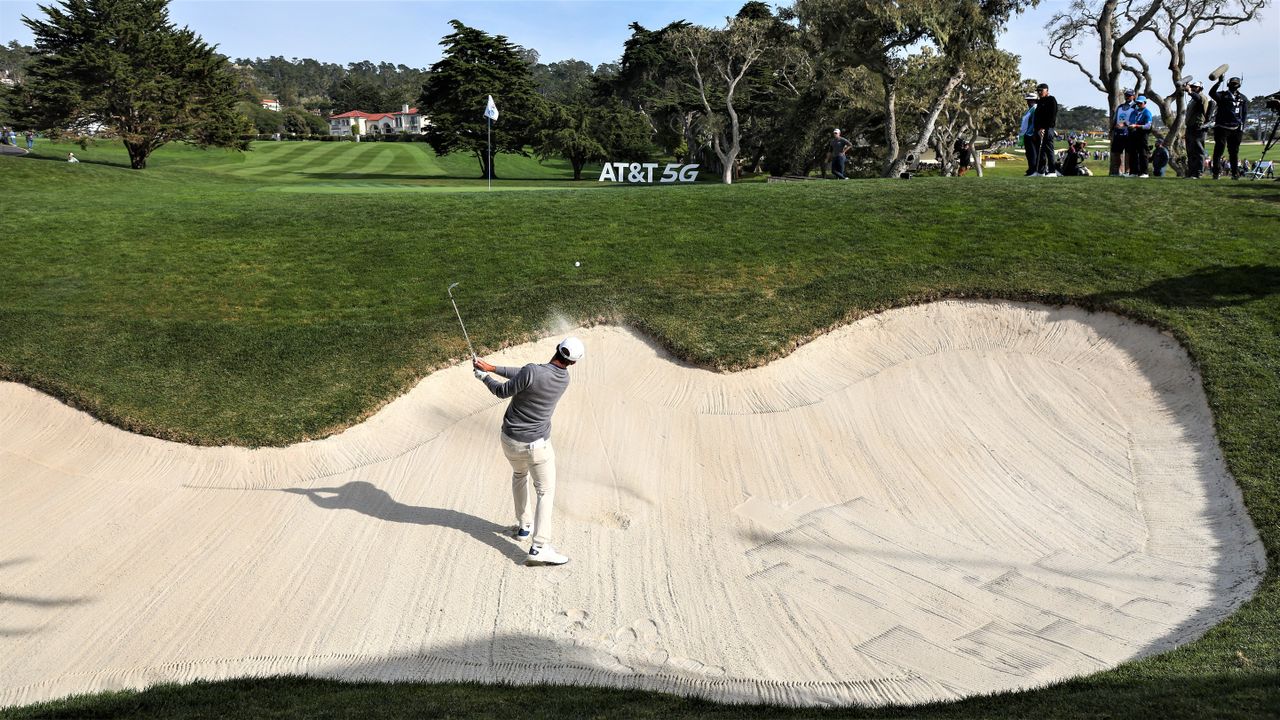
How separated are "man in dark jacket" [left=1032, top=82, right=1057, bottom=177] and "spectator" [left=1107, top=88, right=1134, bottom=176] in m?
1.51

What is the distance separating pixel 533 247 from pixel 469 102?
141 feet

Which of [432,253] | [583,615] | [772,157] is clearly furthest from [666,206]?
[772,157]

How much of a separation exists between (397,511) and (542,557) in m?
2.32

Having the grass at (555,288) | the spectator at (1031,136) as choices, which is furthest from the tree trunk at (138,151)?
the spectator at (1031,136)

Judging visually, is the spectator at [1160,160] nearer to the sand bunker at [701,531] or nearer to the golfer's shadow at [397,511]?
the sand bunker at [701,531]

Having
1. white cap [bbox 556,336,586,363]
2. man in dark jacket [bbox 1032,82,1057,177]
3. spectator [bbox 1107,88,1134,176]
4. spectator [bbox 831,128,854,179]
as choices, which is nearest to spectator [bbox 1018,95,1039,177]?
man in dark jacket [bbox 1032,82,1057,177]

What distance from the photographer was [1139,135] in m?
A: 21.4

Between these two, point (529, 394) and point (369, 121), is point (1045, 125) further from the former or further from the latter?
point (369, 121)

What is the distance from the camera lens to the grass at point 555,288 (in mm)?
9539

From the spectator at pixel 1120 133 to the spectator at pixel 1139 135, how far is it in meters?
0.13

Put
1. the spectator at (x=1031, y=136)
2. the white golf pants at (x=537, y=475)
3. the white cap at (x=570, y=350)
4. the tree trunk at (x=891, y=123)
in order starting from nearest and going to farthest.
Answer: the white cap at (x=570, y=350) → the white golf pants at (x=537, y=475) → the spectator at (x=1031, y=136) → the tree trunk at (x=891, y=123)

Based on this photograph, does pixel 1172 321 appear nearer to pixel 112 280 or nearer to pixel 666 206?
pixel 666 206

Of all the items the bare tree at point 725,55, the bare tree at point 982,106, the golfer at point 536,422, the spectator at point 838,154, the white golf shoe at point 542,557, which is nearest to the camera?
the golfer at point 536,422

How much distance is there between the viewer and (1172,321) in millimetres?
13102
